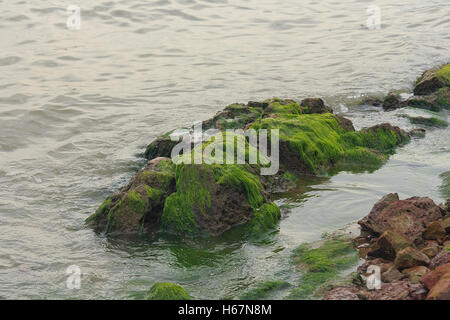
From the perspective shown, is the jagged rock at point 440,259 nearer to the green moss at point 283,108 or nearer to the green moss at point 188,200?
the green moss at point 188,200

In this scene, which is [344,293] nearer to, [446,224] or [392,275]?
[392,275]

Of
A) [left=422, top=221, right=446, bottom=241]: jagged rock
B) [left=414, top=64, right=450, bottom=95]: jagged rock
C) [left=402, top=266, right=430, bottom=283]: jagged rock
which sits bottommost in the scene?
[left=402, top=266, right=430, bottom=283]: jagged rock

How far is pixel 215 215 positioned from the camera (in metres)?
5.79

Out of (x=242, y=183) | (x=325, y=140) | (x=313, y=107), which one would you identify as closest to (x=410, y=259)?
(x=242, y=183)

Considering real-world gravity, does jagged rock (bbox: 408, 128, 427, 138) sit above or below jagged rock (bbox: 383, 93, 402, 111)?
below

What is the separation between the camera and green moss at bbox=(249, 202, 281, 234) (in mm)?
5689

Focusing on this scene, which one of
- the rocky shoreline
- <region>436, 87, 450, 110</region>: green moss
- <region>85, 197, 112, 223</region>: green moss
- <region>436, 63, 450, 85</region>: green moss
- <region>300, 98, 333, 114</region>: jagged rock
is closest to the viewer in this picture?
the rocky shoreline

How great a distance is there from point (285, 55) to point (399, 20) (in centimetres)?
595

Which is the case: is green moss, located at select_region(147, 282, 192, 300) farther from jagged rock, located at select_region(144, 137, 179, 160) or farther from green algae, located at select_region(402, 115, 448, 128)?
green algae, located at select_region(402, 115, 448, 128)

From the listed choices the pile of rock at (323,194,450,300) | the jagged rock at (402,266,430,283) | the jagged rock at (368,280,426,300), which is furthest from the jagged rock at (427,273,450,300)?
the jagged rock at (402,266,430,283)

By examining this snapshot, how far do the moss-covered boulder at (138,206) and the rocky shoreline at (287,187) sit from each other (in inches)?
0.4
